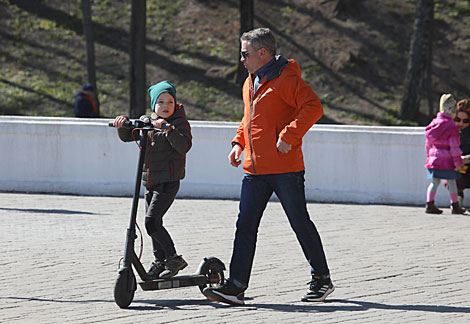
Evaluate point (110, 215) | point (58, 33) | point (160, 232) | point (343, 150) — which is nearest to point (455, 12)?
point (58, 33)

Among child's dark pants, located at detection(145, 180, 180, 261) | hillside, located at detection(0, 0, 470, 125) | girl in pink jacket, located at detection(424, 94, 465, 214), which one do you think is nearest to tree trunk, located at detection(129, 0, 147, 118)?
hillside, located at detection(0, 0, 470, 125)

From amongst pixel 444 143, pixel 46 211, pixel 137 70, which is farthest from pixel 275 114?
pixel 137 70

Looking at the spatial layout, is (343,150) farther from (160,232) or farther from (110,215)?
(160,232)

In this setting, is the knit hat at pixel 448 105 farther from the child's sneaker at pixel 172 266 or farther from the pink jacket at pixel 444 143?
the child's sneaker at pixel 172 266

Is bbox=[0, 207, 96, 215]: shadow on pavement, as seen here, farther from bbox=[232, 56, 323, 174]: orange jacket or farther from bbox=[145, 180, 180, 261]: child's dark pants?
bbox=[232, 56, 323, 174]: orange jacket

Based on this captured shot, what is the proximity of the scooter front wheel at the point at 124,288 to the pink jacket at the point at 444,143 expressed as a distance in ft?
19.0

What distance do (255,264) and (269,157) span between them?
1803 millimetres

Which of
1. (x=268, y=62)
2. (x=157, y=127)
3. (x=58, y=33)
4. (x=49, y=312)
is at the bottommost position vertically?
(x=49, y=312)

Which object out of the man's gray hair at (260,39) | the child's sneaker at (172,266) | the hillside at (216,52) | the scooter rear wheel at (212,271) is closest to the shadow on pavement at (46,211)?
the child's sneaker at (172,266)

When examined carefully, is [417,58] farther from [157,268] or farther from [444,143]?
[157,268]

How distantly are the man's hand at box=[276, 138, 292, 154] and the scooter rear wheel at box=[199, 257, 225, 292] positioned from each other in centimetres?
110

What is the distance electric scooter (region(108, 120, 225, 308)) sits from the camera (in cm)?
573

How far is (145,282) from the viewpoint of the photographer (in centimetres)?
597

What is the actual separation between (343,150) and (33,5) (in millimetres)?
24806
